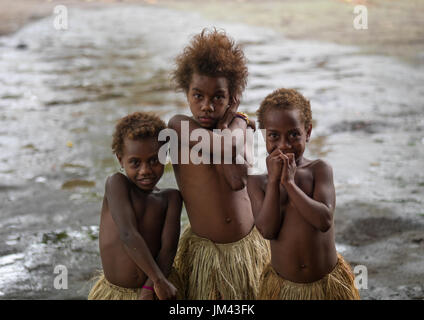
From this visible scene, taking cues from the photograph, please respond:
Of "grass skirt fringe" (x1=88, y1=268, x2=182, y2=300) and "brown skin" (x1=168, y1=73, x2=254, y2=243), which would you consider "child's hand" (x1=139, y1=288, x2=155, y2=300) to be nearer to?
"grass skirt fringe" (x1=88, y1=268, x2=182, y2=300)

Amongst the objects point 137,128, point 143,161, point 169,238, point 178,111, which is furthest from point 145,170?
point 178,111

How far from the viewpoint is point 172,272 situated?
2533 millimetres

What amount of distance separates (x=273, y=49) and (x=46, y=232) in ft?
23.7

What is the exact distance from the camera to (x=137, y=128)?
238 centimetres

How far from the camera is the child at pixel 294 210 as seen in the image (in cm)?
219

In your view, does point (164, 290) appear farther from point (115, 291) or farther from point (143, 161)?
point (143, 161)

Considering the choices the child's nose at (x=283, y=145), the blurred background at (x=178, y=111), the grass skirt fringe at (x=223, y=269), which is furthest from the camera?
the blurred background at (x=178, y=111)

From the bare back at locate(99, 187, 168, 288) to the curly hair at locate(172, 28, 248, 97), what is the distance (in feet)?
2.00

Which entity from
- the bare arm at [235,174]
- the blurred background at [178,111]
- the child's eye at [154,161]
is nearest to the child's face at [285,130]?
the bare arm at [235,174]

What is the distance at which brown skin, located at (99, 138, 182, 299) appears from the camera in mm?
2348

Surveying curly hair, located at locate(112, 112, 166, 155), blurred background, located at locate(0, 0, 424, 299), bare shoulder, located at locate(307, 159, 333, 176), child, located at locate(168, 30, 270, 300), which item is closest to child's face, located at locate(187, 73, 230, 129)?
child, located at locate(168, 30, 270, 300)

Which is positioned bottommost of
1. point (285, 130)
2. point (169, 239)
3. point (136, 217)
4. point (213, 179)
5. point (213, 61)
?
point (169, 239)

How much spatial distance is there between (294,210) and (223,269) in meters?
0.57

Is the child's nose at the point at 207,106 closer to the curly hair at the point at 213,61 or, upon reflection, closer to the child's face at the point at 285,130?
the curly hair at the point at 213,61
